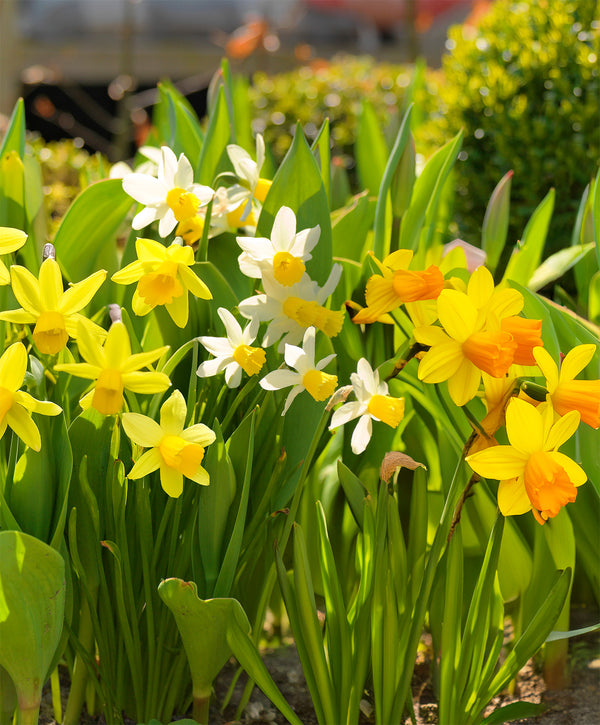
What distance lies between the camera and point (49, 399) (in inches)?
42.4

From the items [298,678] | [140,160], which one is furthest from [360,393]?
[140,160]

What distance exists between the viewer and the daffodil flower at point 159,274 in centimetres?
92

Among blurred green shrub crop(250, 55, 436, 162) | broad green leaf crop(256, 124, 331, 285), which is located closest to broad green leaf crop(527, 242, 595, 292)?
broad green leaf crop(256, 124, 331, 285)

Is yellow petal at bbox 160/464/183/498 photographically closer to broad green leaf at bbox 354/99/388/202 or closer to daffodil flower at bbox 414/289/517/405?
daffodil flower at bbox 414/289/517/405

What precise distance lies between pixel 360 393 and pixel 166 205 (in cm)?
35

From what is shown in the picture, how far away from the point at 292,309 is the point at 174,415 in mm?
200

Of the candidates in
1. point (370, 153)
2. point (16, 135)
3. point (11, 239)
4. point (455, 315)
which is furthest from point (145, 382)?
point (370, 153)

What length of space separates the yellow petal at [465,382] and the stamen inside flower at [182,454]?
11.5 inches

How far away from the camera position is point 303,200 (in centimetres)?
111

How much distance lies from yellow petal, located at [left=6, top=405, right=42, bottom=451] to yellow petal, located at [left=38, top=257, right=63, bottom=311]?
0.40ft

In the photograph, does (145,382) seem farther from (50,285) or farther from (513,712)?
(513,712)

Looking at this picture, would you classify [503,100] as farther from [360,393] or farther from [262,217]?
[360,393]

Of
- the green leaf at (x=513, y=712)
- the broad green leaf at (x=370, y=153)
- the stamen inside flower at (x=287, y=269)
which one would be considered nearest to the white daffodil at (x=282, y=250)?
the stamen inside flower at (x=287, y=269)

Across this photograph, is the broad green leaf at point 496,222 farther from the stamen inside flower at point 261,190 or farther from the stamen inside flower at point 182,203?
the stamen inside flower at point 182,203
